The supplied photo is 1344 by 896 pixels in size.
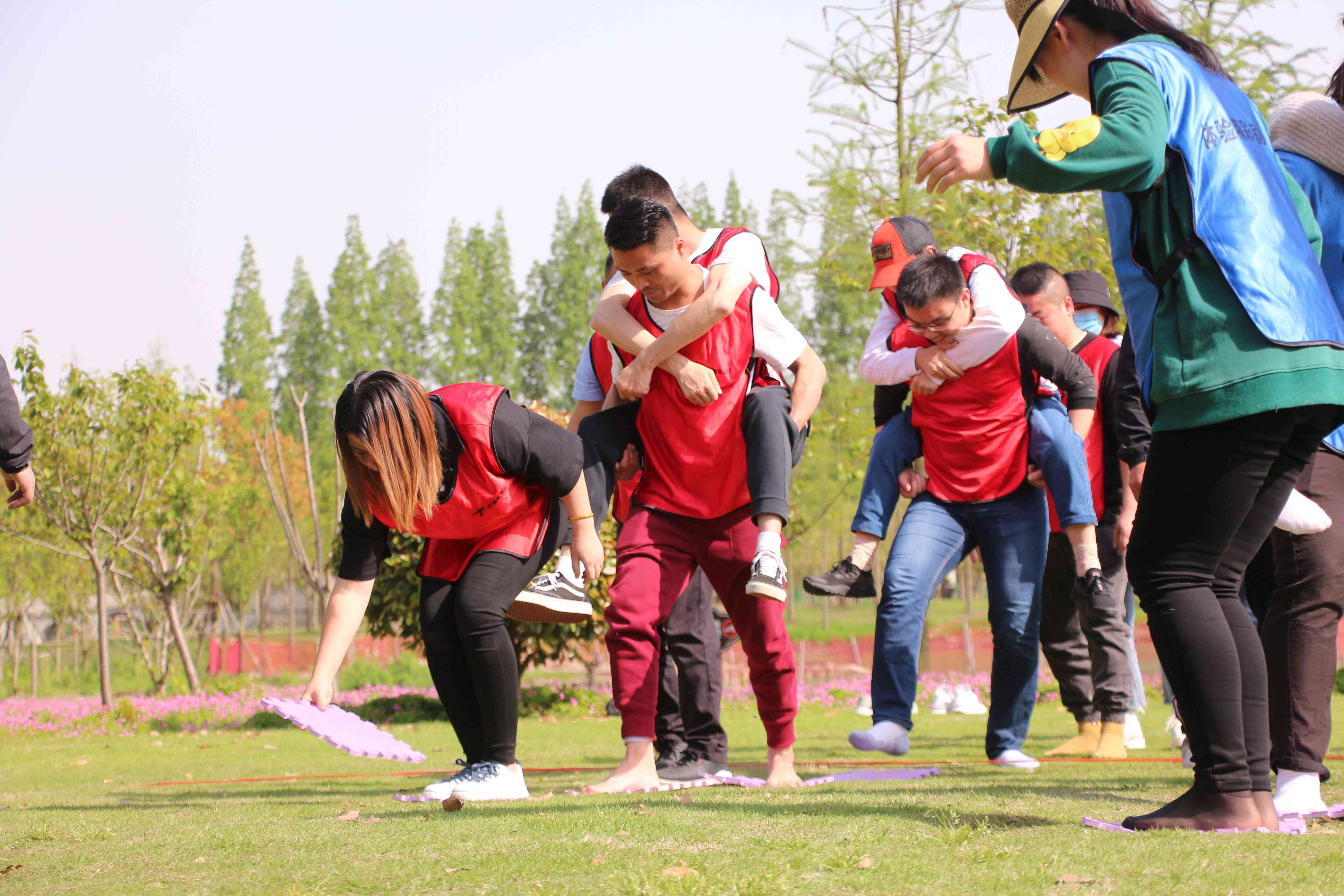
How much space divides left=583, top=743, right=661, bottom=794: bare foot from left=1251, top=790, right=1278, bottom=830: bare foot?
193 cm

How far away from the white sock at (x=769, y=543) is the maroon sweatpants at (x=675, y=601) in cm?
16

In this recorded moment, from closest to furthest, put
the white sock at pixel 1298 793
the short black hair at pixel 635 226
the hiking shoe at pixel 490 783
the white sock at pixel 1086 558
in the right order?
the white sock at pixel 1298 793
the hiking shoe at pixel 490 783
the short black hair at pixel 635 226
the white sock at pixel 1086 558

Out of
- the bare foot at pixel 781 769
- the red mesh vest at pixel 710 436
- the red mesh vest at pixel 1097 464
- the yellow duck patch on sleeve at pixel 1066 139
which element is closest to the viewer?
the yellow duck patch on sleeve at pixel 1066 139

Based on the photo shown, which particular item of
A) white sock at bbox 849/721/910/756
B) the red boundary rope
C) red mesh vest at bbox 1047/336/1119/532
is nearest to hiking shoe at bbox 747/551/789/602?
white sock at bbox 849/721/910/756

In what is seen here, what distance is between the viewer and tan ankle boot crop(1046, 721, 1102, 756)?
5.53 meters

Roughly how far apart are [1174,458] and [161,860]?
98.3 inches

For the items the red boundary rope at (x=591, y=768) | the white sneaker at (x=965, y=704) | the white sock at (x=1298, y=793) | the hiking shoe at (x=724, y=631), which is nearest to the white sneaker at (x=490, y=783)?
the red boundary rope at (x=591, y=768)

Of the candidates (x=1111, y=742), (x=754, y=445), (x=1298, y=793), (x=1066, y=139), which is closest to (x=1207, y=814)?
(x=1298, y=793)

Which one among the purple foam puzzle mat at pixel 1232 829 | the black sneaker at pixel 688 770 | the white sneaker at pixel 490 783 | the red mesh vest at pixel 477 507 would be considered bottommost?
the black sneaker at pixel 688 770

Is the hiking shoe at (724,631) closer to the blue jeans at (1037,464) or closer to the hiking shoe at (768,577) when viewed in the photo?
the blue jeans at (1037,464)

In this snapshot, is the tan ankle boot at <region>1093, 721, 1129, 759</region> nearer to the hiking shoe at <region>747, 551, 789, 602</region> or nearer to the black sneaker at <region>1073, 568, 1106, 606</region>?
the black sneaker at <region>1073, 568, 1106, 606</region>

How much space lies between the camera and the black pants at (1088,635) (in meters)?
5.52

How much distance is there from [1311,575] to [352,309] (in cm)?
5080

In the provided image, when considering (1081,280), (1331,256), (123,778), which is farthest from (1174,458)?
(123,778)
